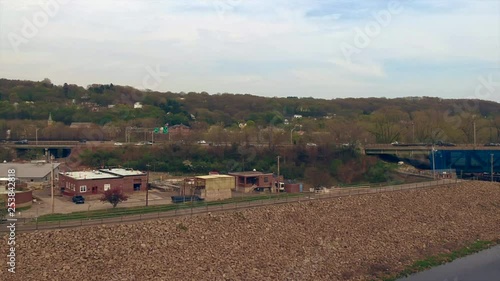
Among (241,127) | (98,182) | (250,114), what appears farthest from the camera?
(250,114)

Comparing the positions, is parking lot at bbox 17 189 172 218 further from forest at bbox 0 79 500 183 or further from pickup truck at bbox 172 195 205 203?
forest at bbox 0 79 500 183

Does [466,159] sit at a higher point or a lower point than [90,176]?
higher

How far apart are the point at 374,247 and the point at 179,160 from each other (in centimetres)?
1589

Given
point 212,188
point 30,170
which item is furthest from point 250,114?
point 212,188

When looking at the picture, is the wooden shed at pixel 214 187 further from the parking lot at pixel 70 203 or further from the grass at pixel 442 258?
the grass at pixel 442 258

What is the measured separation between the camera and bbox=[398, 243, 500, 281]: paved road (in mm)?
12789

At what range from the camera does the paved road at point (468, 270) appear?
42.0 ft

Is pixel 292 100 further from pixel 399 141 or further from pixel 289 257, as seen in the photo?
pixel 289 257

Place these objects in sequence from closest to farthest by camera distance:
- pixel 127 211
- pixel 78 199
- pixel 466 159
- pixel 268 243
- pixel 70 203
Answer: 1. pixel 268 243
2. pixel 127 211
3. pixel 70 203
4. pixel 78 199
5. pixel 466 159

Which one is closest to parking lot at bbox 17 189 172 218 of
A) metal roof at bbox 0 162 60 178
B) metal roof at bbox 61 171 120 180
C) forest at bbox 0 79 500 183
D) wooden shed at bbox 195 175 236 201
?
metal roof at bbox 61 171 120 180

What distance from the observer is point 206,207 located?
52.0ft

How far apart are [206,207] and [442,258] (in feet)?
25.0

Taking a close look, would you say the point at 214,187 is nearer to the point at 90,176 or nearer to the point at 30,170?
the point at 90,176

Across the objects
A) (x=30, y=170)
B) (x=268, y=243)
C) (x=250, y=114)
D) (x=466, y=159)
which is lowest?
(x=268, y=243)
